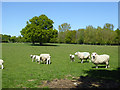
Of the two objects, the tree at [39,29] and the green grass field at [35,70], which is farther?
the tree at [39,29]

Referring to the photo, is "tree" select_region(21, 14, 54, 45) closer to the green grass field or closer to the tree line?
the tree line

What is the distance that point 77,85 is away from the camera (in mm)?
7238

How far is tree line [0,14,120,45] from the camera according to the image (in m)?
64.2

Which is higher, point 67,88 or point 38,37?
point 38,37

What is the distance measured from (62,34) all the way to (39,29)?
5051cm

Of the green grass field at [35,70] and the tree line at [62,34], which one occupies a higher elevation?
the tree line at [62,34]

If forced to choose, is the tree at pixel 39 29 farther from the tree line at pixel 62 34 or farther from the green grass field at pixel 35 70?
the green grass field at pixel 35 70

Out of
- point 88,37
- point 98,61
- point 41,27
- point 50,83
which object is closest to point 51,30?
point 41,27

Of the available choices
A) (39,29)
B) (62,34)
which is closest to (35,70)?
(39,29)

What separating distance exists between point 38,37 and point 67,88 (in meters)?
58.7

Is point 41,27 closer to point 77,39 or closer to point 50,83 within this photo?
point 77,39

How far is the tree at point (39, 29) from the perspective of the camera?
6331cm

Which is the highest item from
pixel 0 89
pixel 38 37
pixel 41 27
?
pixel 41 27

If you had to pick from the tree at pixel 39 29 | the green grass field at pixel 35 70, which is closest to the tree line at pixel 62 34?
the tree at pixel 39 29
